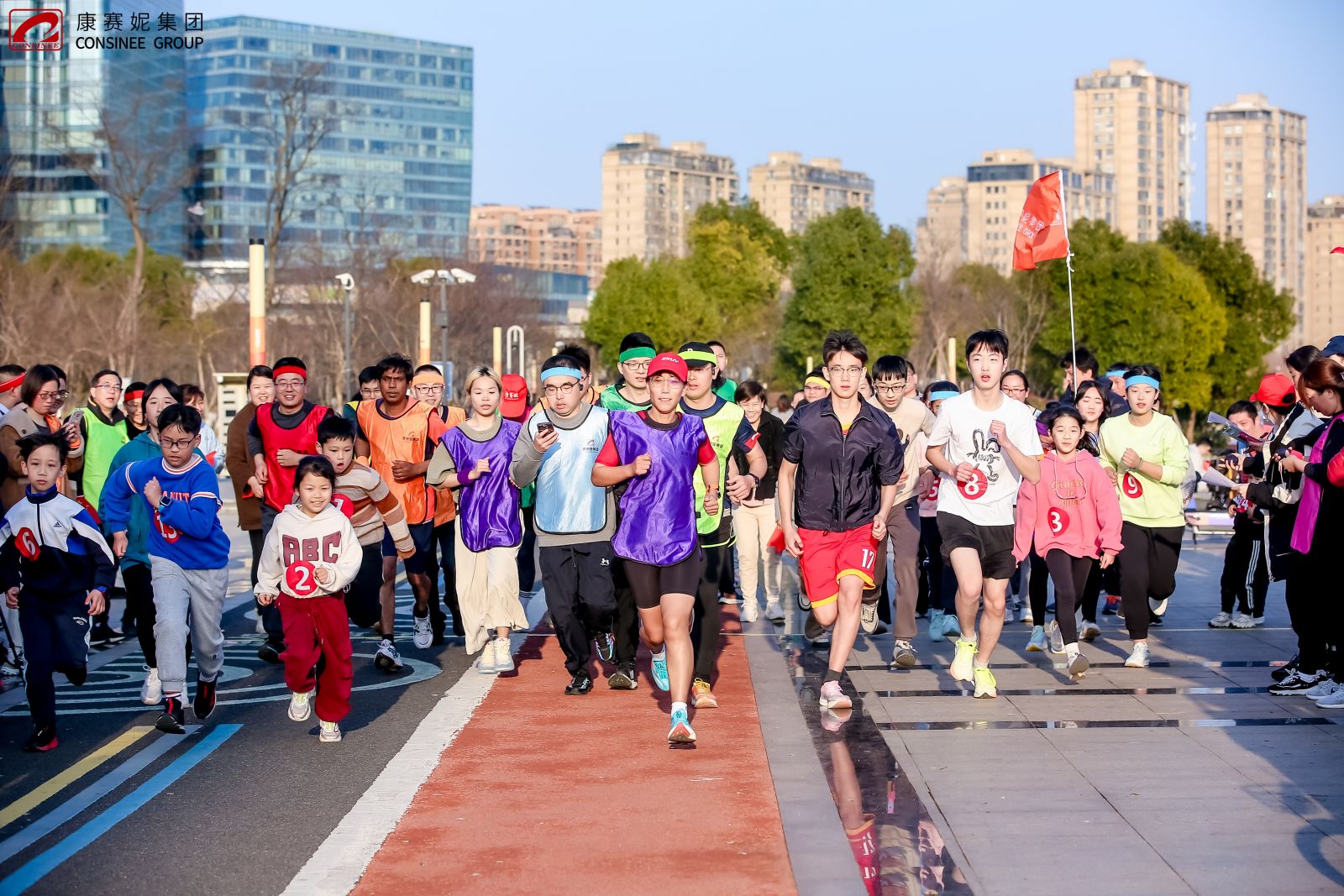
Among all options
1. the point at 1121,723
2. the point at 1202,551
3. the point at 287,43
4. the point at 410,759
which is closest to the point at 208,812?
the point at 410,759

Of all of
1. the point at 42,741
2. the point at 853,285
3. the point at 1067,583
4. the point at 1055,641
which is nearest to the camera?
the point at 42,741

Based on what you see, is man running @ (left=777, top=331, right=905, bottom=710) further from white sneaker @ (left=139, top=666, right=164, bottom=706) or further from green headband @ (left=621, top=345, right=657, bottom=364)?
white sneaker @ (left=139, top=666, right=164, bottom=706)

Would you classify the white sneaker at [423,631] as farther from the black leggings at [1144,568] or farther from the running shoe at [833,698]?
the black leggings at [1144,568]

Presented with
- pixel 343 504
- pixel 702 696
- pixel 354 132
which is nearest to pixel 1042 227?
pixel 702 696

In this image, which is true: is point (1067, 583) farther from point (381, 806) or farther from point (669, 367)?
point (381, 806)

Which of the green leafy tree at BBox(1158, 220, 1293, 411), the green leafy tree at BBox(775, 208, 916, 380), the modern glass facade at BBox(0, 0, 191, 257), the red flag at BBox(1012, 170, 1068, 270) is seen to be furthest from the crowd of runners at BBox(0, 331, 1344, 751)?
the green leafy tree at BBox(775, 208, 916, 380)

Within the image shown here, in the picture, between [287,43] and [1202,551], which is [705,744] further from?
[287,43]

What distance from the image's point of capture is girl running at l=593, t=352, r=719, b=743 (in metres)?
7.96

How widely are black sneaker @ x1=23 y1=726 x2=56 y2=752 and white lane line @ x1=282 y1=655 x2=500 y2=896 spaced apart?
176 centimetres

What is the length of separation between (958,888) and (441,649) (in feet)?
20.8

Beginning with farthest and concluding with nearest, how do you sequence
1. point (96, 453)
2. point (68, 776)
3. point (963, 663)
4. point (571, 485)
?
point (96, 453), point (963, 663), point (571, 485), point (68, 776)

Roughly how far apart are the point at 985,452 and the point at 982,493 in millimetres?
241

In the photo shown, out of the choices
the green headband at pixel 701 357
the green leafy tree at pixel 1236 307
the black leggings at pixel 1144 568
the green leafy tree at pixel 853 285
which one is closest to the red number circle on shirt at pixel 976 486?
the black leggings at pixel 1144 568

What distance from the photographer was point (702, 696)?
8812 mm
